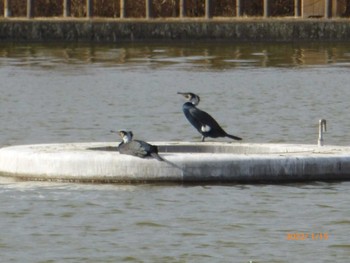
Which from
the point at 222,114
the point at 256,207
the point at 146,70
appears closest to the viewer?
the point at 256,207

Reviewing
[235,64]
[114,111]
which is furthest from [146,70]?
[114,111]

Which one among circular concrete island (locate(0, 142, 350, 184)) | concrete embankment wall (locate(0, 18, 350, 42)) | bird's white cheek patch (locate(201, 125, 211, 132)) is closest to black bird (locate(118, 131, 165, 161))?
circular concrete island (locate(0, 142, 350, 184))

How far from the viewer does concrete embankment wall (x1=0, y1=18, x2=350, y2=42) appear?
53719 mm

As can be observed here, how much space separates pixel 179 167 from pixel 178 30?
33005mm

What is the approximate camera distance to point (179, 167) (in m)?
21.4

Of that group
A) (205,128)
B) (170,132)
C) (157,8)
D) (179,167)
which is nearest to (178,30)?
(157,8)

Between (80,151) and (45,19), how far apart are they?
34751 mm

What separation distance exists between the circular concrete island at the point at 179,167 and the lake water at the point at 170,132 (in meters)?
0.17

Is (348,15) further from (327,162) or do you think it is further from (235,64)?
(327,162)

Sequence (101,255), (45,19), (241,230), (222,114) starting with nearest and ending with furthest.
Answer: (101,255) → (241,230) → (222,114) → (45,19)

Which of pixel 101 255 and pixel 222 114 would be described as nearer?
pixel 101 255

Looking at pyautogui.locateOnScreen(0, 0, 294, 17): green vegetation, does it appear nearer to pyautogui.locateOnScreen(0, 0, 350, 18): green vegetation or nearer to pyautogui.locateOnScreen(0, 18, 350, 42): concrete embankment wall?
pyautogui.locateOnScreen(0, 0, 350, 18): green vegetation

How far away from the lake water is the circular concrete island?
0.17 meters

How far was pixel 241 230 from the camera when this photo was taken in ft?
61.4
